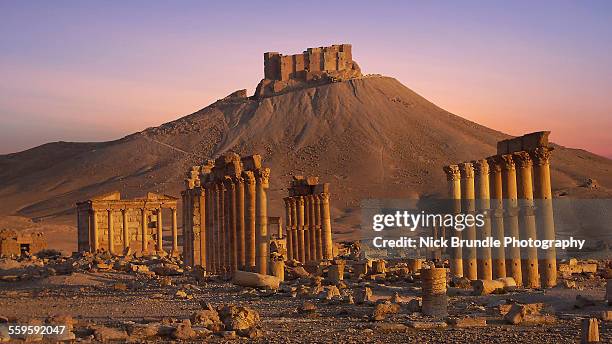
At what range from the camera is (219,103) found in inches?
7106

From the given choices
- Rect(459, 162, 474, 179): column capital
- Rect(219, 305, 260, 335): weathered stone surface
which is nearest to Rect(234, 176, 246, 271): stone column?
Rect(459, 162, 474, 179): column capital

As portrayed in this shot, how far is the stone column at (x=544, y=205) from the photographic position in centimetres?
3148

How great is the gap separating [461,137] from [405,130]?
8537 mm

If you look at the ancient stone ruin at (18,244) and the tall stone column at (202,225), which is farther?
the ancient stone ruin at (18,244)

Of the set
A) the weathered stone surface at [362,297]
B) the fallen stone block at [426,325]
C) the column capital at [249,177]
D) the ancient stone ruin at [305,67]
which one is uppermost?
the ancient stone ruin at [305,67]

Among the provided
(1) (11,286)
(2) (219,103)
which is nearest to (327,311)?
(1) (11,286)

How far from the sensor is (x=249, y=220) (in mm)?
39062

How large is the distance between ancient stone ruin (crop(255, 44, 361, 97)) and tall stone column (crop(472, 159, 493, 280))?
13808 centimetres

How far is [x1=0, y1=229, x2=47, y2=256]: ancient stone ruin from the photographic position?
6844 cm

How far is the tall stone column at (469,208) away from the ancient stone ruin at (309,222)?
1299cm

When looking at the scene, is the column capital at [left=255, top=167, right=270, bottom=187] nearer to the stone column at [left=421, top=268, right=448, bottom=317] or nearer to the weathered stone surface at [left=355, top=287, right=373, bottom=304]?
the weathered stone surface at [left=355, top=287, right=373, bottom=304]

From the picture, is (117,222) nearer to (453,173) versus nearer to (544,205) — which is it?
(453,173)

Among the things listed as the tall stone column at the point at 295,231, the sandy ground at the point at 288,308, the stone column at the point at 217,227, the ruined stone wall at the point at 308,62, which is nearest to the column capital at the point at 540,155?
the sandy ground at the point at 288,308

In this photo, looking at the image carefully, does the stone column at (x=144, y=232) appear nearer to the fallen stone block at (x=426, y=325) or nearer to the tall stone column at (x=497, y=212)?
the tall stone column at (x=497, y=212)
